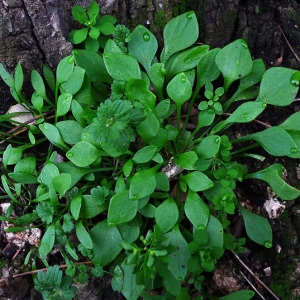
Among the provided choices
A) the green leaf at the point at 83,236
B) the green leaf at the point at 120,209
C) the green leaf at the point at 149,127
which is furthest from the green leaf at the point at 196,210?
the green leaf at the point at 83,236

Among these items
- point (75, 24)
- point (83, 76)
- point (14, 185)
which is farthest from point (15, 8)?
point (14, 185)

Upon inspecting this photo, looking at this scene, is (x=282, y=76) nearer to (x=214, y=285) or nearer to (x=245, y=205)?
(x=245, y=205)

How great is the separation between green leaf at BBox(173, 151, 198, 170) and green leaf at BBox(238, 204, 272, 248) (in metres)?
0.39

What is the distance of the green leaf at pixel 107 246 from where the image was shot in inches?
79.9

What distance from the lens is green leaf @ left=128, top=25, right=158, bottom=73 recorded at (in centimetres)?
220

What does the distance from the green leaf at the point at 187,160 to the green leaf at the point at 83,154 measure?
400 millimetres

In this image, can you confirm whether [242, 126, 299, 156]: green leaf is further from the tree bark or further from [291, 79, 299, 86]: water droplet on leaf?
the tree bark

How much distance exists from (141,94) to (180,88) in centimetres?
20

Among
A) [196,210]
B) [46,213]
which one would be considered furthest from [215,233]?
[46,213]

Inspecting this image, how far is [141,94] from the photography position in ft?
6.62

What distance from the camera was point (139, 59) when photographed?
2227 mm

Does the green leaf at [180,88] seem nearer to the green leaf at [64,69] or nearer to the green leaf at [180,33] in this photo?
the green leaf at [180,33]

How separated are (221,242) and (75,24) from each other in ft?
4.37

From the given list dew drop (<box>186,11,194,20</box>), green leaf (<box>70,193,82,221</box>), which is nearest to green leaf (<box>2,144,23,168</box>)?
green leaf (<box>70,193,82,221</box>)
